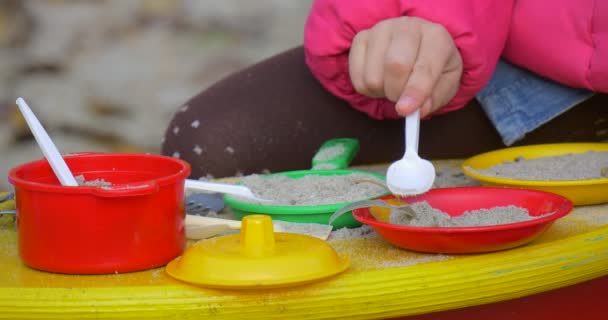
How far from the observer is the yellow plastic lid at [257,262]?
2.03ft

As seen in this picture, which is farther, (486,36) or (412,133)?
(486,36)

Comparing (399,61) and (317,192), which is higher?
(399,61)

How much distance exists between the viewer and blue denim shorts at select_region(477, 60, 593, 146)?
1126 mm

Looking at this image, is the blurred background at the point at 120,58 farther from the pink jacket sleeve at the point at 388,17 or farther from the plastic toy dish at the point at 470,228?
the plastic toy dish at the point at 470,228

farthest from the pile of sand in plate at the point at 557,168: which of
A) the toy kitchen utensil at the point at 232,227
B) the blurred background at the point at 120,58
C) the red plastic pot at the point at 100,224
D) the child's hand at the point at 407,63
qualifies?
the blurred background at the point at 120,58

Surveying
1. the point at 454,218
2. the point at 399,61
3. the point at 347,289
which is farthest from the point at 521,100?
the point at 347,289

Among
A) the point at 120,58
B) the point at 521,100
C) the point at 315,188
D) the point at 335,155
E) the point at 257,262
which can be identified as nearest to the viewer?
the point at 257,262

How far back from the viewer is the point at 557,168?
2.92 feet

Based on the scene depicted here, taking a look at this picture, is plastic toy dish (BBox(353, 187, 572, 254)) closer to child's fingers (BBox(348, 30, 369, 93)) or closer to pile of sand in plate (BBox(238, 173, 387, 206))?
pile of sand in plate (BBox(238, 173, 387, 206))

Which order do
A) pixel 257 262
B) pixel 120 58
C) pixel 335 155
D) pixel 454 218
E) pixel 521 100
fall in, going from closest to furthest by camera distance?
1. pixel 257 262
2. pixel 454 218
3. pixel 335 155
4. pixel 521 100
5. pixel 120 58

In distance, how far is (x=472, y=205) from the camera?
0.77 m

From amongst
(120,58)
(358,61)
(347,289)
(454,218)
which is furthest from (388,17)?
(120,58)

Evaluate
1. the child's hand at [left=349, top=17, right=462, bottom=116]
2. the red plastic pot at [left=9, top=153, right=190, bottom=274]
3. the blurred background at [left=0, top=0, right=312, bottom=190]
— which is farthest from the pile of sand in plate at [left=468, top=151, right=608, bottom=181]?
the blurred background at [left=0, top=0, right=312, bottom=190]

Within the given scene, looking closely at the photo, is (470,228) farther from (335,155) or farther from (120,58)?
(120,58)
